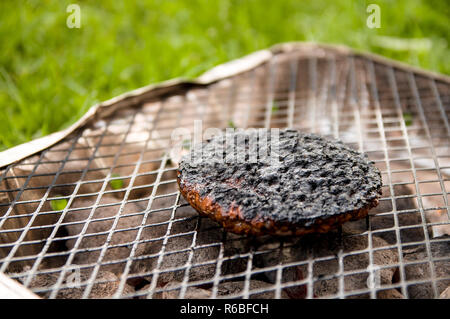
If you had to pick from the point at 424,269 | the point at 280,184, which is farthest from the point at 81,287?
the point at 424,269

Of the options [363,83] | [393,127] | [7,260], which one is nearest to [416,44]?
[363,83]

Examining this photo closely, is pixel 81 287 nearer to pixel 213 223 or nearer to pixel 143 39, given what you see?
pixel 213 223

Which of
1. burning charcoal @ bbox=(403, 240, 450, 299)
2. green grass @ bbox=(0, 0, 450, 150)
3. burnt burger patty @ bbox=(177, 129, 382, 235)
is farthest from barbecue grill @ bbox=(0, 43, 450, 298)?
green grass @ bbox=(0, 0, 450, 150)

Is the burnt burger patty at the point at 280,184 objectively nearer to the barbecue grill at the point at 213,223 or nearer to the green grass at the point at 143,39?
the barbecue grill at the point at 213,223

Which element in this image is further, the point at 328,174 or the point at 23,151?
the point at 23,151

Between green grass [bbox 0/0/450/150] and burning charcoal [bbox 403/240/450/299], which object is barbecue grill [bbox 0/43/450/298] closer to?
burning charcoal [bbox 403/240/450/299]
